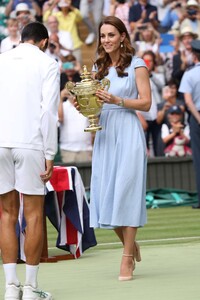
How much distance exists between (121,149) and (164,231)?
454cm

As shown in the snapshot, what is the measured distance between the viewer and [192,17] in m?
22.9

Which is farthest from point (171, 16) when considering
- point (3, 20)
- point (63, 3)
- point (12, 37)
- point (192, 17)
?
point (12, 37)

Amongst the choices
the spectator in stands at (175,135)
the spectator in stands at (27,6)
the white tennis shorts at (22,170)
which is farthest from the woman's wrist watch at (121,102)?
the spectator in stands at (27,6)

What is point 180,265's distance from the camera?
984 cm

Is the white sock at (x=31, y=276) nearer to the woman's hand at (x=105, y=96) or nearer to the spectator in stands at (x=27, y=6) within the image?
the woman's hand at (x=105, y=96)

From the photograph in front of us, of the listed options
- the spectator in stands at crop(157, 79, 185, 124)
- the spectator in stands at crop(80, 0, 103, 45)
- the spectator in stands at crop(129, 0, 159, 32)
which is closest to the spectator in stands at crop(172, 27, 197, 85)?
the spectator in stands at crop(157, 79, 185, 124)

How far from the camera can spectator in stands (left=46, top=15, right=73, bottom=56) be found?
22.7 meters

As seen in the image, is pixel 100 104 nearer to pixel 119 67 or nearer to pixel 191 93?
pixel 119 67

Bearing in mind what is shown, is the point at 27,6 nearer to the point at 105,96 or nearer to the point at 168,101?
the point at 168,101

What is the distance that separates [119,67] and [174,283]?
1.75 metres

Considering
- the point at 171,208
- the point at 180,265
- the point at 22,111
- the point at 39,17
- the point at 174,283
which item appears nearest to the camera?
Answer: the point at 22,111

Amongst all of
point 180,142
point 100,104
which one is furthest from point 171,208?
point 100,104

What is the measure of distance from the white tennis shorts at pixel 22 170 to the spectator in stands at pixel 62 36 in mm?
14554

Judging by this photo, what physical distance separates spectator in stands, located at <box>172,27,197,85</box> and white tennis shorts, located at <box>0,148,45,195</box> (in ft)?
43.0
